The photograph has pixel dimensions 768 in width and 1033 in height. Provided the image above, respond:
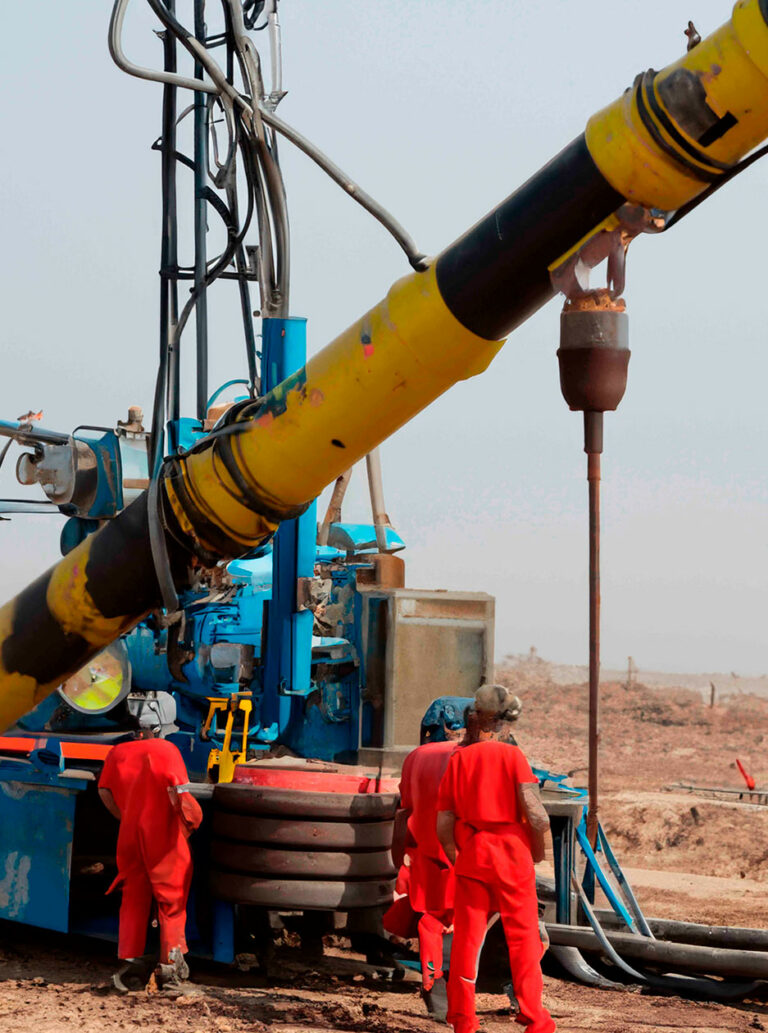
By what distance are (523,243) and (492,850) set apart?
3675mm

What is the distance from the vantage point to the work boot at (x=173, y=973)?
24.2ft

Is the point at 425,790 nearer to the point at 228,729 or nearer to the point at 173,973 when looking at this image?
the point at 173,973

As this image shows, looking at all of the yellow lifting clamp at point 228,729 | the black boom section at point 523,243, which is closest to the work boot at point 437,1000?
the yellow lifting clamp at point 228,729

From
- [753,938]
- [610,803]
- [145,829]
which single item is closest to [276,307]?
[145,829]

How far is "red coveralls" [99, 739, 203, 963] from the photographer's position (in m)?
7.54

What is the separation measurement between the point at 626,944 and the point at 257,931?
2021 mm

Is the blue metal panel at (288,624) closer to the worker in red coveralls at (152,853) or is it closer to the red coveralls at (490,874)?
the worker in red coveralls at (152,853)

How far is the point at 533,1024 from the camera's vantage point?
625cm

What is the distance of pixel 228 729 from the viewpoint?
866 cm

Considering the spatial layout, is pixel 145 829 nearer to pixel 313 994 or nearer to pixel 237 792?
pixel 237 792

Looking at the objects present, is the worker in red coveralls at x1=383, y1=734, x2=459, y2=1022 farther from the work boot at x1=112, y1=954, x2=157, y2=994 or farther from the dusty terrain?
the work boot at x1=112, y1=954, x2=157, y2=994

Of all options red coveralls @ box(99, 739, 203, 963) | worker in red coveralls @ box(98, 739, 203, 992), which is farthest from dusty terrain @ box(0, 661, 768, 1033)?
red coveralls @ box(99, 739, 203, 963)

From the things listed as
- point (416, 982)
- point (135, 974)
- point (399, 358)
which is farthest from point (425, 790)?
point (399, 358)

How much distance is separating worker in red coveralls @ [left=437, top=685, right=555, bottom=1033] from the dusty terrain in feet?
2.13
